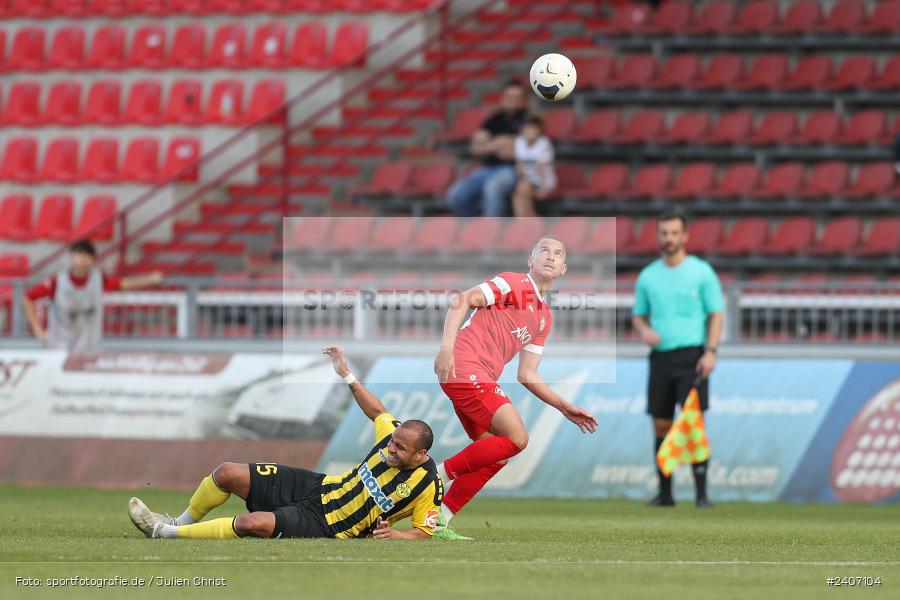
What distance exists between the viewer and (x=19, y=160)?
25.6 m

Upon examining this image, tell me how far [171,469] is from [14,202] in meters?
10.1

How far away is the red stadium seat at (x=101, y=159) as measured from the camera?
24922 millimetres

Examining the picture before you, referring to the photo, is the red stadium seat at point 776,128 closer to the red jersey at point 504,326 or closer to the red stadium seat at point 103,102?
the red stadium seat at point 103,102

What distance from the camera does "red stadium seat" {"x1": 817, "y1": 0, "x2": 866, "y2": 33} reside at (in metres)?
22.2

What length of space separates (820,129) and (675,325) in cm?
843

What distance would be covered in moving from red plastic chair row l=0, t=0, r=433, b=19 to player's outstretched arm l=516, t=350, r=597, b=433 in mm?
15237

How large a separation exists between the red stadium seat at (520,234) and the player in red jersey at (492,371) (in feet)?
29.8

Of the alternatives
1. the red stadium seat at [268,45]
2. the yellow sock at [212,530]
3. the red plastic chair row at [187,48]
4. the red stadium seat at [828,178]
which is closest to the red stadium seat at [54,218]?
the red plastic chair row at [187,48]

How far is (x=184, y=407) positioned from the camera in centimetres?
1620

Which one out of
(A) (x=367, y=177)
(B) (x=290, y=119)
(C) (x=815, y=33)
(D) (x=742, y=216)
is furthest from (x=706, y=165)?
(B) (x=290, y=119)

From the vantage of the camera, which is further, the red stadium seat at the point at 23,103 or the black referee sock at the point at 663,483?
the red stadium seat at the point at 23,103

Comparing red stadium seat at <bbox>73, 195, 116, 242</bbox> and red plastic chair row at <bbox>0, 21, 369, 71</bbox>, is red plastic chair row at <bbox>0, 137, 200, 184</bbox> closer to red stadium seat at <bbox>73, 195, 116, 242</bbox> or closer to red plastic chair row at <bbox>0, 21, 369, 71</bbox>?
red stadium seat at <bbox>73, 195, 116, 242</bbox>

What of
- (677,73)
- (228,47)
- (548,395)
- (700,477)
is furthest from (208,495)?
(228,47)

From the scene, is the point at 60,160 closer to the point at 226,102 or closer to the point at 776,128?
the point at 226,102
